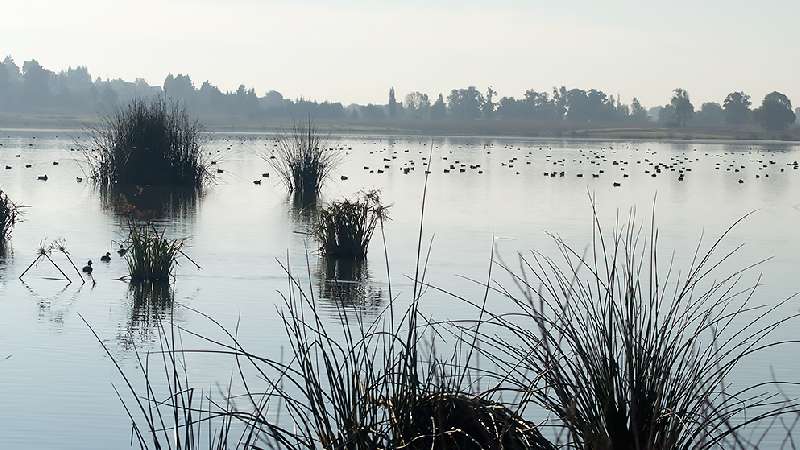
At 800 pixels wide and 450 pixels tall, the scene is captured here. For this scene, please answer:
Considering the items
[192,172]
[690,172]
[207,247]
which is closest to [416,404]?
[207,247]

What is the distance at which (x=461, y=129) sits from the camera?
6196 inches

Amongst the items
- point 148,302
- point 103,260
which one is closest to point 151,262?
point 148,302

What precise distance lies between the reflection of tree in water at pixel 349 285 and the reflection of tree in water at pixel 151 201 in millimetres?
6713

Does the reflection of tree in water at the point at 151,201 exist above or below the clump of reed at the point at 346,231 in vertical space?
below

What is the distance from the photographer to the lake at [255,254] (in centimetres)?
1016

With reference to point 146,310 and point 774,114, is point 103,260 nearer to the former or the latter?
point 146,310

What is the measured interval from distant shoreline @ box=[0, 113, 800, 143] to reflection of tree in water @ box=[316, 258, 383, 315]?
Result: 389 ft

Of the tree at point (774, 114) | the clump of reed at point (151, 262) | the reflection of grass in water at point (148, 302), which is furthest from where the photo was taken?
the tree at point (774, 114)

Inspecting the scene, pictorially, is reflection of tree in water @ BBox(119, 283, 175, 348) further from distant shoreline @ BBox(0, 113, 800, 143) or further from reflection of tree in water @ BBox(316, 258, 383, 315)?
distant shoreline @ BBox(0, 113, 800, 143)

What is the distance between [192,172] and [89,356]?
23.4 m

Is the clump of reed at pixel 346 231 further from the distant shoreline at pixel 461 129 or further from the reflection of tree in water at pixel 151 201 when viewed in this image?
the distant shoreline at pixel 461 129

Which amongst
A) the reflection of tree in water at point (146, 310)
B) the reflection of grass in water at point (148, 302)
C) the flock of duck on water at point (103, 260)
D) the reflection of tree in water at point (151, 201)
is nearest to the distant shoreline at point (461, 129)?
the reflection of tree in water at point (151, 201)

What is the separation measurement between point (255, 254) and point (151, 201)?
1067 cm

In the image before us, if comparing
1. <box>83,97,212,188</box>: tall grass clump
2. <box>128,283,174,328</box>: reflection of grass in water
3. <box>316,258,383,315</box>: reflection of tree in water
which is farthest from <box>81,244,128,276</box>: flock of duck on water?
<box>83,97,212,188</box>: tall grass clump
